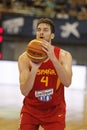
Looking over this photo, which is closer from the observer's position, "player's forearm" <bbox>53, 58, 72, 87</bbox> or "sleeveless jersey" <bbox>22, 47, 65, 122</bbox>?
"player's forearm" <bbox>53, 58, 72, 87</bbox>

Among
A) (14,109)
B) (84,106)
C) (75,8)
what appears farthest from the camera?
(75,8)

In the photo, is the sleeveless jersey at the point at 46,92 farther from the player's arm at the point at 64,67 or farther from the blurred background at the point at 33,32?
the blurred background at the point at 33,32

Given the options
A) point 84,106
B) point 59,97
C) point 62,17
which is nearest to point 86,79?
point 62,17

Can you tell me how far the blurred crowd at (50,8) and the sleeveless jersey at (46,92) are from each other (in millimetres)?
8442

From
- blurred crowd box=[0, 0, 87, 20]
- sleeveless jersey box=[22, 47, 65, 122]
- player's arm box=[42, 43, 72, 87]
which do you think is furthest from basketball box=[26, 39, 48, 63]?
blurred crowd box=[0, 0, 87, 20]

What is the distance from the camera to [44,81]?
139 inches

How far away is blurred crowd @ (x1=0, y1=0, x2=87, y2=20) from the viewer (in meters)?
12.2

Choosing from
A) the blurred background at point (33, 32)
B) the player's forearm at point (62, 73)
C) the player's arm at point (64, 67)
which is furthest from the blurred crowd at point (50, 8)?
the player's forearm at point (62, 73)

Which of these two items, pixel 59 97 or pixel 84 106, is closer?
pixel 59 97

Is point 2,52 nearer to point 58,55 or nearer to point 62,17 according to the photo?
point 62,17

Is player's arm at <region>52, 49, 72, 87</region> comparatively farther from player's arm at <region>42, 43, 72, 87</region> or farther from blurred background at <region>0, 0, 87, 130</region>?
blurred background at <region>0, 0, 87, 130</region>

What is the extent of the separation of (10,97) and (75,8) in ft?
15.9

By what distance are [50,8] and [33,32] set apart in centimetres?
126

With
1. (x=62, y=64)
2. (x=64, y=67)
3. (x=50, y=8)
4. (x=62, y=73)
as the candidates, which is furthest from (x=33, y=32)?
(x=62, y=73)
